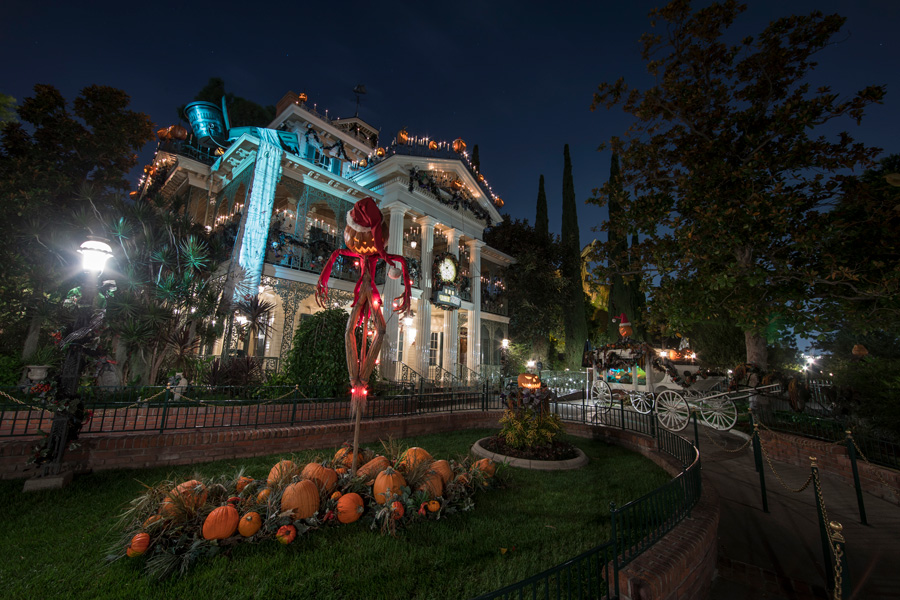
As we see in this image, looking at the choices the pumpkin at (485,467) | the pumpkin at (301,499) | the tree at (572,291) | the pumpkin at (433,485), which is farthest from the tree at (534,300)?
the pumpkin at (301,499)

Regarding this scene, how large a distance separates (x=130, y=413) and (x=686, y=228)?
13.4 metres

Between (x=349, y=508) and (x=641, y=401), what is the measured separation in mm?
10668

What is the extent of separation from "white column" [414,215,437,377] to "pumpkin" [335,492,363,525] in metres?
11.7

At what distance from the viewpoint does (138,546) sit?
10.5 feet

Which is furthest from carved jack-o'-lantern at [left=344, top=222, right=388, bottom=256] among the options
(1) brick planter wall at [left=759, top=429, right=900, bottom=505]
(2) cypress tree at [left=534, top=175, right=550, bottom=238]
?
(2) cypress tree at [left=534, top=175, right=550, bottom=238]

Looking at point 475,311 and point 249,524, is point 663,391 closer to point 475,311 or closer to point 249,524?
point 249,524

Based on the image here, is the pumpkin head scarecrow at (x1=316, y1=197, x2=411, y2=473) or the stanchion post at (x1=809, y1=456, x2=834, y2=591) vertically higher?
the pumpkin head scarecrow at (x1=316, y1=197, x2=411, y2=473)

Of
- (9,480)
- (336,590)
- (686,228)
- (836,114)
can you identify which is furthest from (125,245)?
(836,114)

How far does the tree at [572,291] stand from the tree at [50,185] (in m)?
23.8

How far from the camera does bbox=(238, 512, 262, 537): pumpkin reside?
3.56m

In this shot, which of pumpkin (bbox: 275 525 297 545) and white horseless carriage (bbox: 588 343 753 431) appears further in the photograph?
white horseless carriage (bbox: 588 343 753 431)

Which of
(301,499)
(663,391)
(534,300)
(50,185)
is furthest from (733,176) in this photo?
(50,185)

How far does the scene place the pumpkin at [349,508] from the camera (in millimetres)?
4027

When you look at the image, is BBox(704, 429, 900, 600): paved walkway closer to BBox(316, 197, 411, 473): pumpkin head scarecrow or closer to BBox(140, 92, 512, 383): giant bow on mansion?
BBox(316, 197, 411, 473): pumpkin head scarecrow
